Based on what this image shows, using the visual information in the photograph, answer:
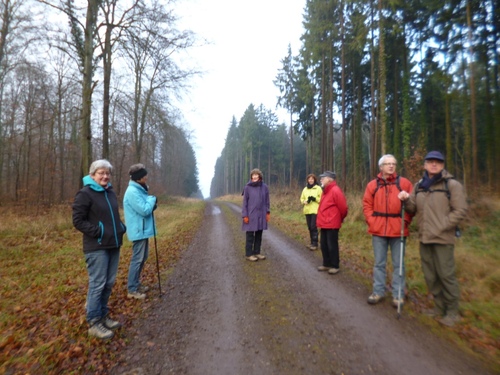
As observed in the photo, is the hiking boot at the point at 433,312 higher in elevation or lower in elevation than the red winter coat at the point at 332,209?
lower

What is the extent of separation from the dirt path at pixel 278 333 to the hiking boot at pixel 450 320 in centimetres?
32

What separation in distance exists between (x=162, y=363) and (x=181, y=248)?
5.36m

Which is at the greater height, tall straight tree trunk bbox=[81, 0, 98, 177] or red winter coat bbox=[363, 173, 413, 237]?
tall straight tree trunk bbox=[81, 0, 98, 177]

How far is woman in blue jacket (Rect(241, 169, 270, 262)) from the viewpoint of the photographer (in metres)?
6.38

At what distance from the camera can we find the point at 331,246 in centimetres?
542

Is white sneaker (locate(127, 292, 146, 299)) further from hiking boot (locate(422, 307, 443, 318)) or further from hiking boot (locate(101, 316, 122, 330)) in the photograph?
hiking boot (locate(422, 307, 443, 318))

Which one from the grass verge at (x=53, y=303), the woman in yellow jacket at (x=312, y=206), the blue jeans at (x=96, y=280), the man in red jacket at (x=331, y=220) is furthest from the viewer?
the woman in yellow jacket at (x=312, y=206)

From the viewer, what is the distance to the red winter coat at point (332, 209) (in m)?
5.37

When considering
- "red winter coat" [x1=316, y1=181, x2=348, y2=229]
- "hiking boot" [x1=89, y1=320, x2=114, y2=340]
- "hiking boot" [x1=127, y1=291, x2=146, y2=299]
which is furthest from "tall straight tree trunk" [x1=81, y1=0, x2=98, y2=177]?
"red winter coat" [x1=316, y1=181, x2=348, y2=229]

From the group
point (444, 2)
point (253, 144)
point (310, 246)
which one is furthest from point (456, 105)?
point (253, 144)

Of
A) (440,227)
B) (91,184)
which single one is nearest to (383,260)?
(440,227)

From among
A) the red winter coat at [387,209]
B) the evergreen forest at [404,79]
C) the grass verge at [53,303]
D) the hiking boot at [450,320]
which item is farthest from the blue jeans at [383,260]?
the evergreen forest at [404,79]

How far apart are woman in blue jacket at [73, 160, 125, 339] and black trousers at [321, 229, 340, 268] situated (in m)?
3.82

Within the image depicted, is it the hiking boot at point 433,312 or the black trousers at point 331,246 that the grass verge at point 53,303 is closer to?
the black trousers at point 331,246
